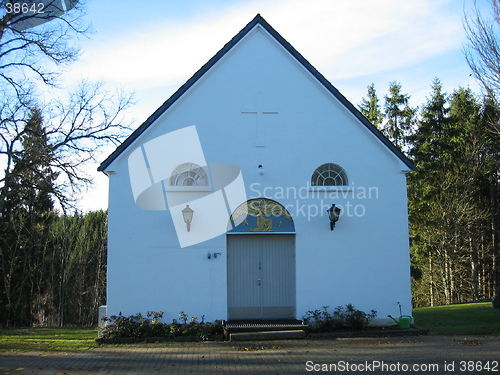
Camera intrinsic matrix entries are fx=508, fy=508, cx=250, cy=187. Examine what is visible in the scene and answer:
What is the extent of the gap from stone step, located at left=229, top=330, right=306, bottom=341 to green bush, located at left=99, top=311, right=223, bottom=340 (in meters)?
0.85

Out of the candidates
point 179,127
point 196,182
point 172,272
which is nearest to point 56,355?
point 172,272

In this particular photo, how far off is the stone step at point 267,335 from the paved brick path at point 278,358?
233 mm

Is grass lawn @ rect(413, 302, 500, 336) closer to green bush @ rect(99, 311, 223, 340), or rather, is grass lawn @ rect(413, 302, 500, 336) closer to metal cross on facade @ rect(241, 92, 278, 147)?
green bush @ rect(99, 311, 223, 340)

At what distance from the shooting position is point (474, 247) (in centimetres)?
3169

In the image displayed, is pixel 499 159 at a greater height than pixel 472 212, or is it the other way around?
pixel 499 159

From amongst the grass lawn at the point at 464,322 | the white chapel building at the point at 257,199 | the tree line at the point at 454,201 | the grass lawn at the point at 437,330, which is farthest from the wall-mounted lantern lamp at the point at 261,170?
the tree line at the point at 454,201

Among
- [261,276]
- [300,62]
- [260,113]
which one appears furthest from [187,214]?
[300,62]

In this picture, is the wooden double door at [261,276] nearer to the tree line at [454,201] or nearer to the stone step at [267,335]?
the stone step at [267,335]

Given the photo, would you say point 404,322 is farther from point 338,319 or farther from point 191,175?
point 191,175

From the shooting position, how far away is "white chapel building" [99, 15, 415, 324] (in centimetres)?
1423

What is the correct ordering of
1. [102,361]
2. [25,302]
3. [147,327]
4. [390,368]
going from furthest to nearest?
[25,302], [147,327], [102,361], [390,368]

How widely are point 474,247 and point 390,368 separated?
80.3 ft

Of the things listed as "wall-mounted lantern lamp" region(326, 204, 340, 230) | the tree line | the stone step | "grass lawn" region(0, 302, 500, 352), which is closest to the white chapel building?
"wall-mounted lantern lamp" region(326, 204, 340, 230)

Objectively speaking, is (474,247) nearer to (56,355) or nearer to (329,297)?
(329,297)
